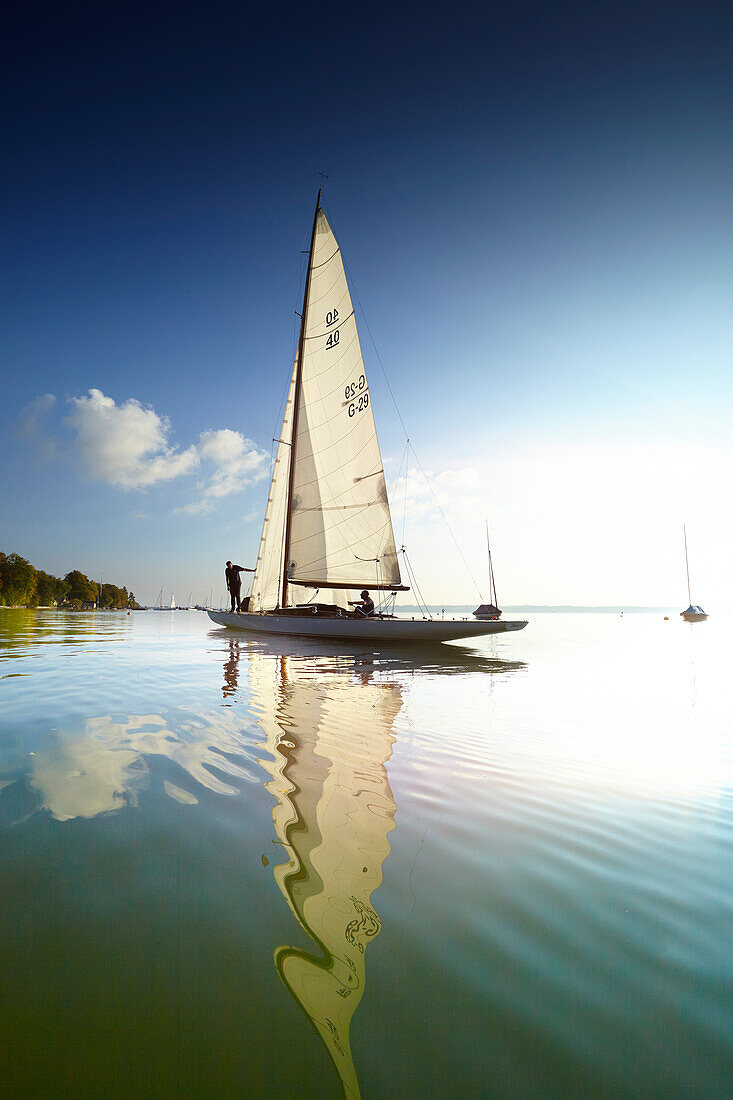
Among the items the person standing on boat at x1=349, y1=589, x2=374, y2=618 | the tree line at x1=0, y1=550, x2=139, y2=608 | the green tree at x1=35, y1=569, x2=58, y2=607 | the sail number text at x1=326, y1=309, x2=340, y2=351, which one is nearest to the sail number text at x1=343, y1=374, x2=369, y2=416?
the sail number text at x1=326, y1=309, x2=340, y2=351

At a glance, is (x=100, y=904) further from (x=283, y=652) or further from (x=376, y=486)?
(x=376, y=486)

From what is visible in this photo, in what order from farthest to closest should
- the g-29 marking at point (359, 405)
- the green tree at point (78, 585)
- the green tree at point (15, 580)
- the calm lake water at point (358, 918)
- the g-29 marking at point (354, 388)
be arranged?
the green tree at point (78, 585), the green tree at point (15, 580), the g-29 marking at point (354, 388), the g-29 marking at point (359, 405), the calm lake water at point (358, 918)

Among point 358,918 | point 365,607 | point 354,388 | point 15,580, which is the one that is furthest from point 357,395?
point 15,580

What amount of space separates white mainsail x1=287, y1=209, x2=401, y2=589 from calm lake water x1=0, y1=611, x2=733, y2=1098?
20.3 meters

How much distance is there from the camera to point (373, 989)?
6.55 ft

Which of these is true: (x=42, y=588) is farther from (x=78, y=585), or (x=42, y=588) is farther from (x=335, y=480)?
(x=335, y=480)

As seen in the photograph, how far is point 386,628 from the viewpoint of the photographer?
72.2 feet

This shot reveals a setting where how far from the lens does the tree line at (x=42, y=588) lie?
299ft

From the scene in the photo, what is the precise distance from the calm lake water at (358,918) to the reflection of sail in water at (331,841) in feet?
0.05

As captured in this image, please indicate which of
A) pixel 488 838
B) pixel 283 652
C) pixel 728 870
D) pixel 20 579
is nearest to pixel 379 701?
pixel 488 838

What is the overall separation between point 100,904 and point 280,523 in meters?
31.0

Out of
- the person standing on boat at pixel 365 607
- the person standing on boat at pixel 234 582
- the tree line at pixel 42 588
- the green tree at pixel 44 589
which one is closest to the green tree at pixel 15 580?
the tree line at pixel 42 588

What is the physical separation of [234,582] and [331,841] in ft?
103

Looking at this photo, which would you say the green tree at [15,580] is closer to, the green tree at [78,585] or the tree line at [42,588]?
the tree line at [42,588]
